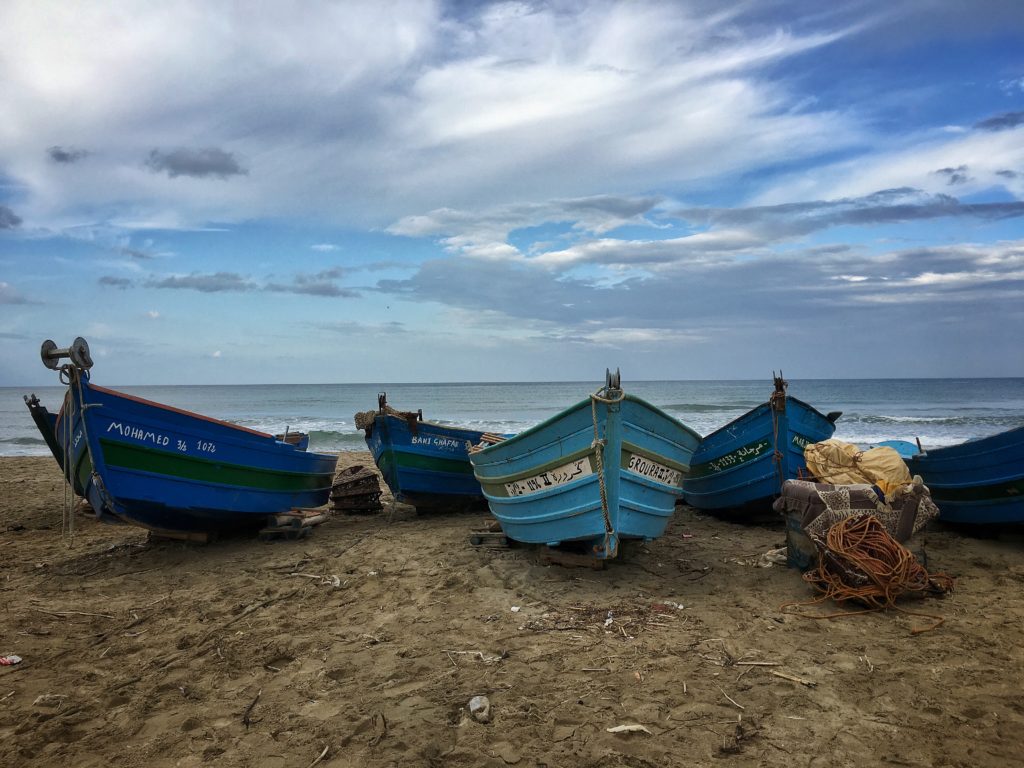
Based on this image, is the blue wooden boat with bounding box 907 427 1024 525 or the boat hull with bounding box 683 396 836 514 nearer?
the blue wooden boat with bounding box 907 427 1024 525

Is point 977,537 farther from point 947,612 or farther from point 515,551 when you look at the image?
point 515,551

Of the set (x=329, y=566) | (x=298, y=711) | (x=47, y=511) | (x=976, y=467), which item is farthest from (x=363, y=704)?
(x=47, y=511)

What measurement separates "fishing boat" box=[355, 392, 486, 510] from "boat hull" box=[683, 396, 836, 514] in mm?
3522

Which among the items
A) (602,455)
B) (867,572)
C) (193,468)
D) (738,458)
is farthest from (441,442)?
(867,572)

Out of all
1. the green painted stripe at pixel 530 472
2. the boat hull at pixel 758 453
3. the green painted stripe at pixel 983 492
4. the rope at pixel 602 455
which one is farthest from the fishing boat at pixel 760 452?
the rope at pixel 602 455

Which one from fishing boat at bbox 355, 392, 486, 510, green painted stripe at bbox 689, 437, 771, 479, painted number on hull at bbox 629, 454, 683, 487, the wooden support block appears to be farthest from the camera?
fishing boat at bbox 355, 392, 486, 510

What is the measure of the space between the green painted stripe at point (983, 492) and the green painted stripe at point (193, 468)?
817cm

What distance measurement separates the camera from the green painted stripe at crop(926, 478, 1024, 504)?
673 centimetres

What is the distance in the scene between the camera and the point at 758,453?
8828 mm

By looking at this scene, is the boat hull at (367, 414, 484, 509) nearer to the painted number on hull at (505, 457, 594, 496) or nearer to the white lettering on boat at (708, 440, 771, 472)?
the painted number on hull at (505, 457, 594, 496)

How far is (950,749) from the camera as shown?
3.33 meters

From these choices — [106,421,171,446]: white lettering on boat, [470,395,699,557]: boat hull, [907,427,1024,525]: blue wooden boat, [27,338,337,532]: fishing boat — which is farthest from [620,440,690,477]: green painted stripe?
[106,421,171,446]: white lettering on boat

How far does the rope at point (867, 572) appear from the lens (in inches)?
209

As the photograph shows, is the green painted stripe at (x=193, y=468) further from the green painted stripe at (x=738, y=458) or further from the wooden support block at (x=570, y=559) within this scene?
A: the green painted stripe at (x=738, y=458)
